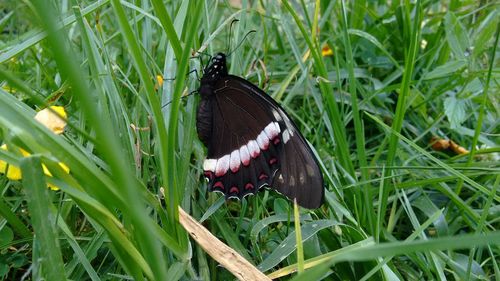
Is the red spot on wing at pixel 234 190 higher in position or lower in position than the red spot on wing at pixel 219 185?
lower

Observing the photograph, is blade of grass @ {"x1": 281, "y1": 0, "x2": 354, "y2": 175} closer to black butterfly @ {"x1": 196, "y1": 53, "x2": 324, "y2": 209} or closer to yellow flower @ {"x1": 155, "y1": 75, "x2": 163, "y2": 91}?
black butterfly @ {"x1": 196, "y1": 53, "x2": 324, "y2": 209}

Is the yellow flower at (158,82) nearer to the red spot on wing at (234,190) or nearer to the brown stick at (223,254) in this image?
the red spot on wing at (234,190)

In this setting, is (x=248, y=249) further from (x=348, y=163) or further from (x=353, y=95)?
(x=353, y=95)

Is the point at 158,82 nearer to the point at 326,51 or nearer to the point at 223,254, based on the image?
the point at 223,254

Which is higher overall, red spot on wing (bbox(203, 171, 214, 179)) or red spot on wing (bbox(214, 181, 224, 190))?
red spot on wing (bbox(203, 171, 214, 179))

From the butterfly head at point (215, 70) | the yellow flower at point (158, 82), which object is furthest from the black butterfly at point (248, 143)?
the yellow flower at point (158, 82)

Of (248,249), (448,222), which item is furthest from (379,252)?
(448,222)

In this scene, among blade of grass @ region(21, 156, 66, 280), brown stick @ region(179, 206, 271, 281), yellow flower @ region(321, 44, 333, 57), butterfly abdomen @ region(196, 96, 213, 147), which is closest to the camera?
blade of grass @ region(21, 156, 66, 280)

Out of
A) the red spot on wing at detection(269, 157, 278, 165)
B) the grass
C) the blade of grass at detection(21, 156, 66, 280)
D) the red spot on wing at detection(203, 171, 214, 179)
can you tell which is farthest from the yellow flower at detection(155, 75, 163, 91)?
the blade of grass at detection(21, 156, 66, 280)
